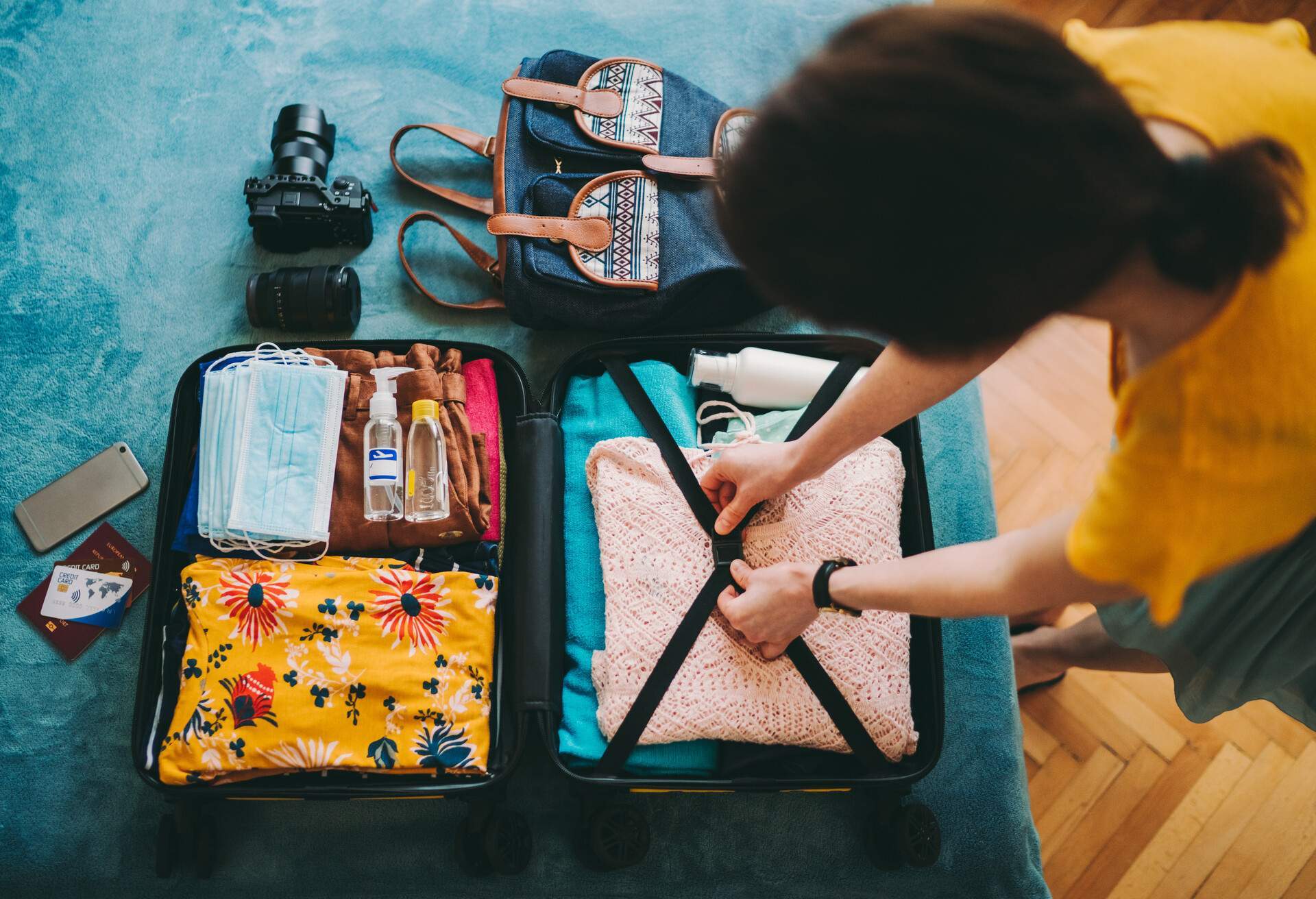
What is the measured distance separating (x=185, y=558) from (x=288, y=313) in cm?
39

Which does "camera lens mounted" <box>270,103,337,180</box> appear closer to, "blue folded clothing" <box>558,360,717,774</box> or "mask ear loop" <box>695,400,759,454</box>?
Result: "blue folded clothing" <box>558,360,717,774</box>

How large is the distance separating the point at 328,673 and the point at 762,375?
2.08 ft

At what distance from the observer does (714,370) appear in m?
1.07

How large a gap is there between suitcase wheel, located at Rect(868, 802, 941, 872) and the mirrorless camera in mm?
1129

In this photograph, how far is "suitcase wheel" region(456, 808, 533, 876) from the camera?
3.20ft

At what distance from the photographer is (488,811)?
0.99 metres

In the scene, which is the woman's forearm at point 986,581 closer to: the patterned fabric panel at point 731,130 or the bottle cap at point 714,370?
the bottle cap at point 714,370

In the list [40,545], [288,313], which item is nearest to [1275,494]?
[288,313]

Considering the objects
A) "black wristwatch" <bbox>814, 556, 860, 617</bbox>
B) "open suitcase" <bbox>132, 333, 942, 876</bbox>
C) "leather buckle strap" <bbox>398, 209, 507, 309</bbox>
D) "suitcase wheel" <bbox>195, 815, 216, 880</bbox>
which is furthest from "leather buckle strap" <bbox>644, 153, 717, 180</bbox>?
"suitcase wheel" <bbox>195, 815, 216, 880</bbox>

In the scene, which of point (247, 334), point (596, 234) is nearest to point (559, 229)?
point (596, 234)

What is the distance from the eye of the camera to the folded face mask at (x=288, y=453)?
3.11 feet

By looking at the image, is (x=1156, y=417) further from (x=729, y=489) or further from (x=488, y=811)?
(x=488, y=811)

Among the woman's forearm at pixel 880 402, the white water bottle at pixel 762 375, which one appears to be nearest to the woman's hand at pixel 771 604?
the woman's forearm at pixel 880 402

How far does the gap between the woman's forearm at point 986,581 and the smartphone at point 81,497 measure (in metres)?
1.04
